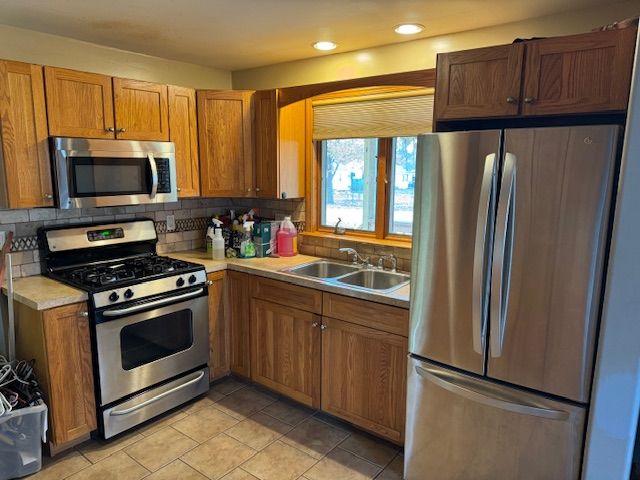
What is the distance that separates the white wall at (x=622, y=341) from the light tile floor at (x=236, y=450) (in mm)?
1066

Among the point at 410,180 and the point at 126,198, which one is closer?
the point at 126,198

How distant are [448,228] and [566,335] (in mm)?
600

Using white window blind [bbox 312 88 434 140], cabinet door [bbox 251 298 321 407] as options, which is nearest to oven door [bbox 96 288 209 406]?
cabinet door [bbox 251 298 321 407]

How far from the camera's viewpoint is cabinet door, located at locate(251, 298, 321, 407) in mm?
2725

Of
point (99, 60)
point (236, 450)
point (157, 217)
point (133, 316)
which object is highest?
point (99, 60)

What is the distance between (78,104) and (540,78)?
2384 millimetres

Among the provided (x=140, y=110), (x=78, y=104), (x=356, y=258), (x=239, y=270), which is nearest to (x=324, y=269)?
(x=356, y=258)

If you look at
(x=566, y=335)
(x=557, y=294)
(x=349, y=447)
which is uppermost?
(x=557, y=294)

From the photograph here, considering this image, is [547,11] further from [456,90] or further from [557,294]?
[557,294]

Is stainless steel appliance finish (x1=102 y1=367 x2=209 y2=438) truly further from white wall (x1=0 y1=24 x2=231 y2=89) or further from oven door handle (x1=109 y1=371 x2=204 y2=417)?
white wall (x1=0 y1=24 x2=231 y2=89)

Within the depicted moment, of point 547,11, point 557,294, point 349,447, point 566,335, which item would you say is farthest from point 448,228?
point 349,447

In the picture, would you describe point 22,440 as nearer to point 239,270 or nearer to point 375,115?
point 239,270

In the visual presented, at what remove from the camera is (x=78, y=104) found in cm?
252

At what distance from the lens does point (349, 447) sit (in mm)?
2518
